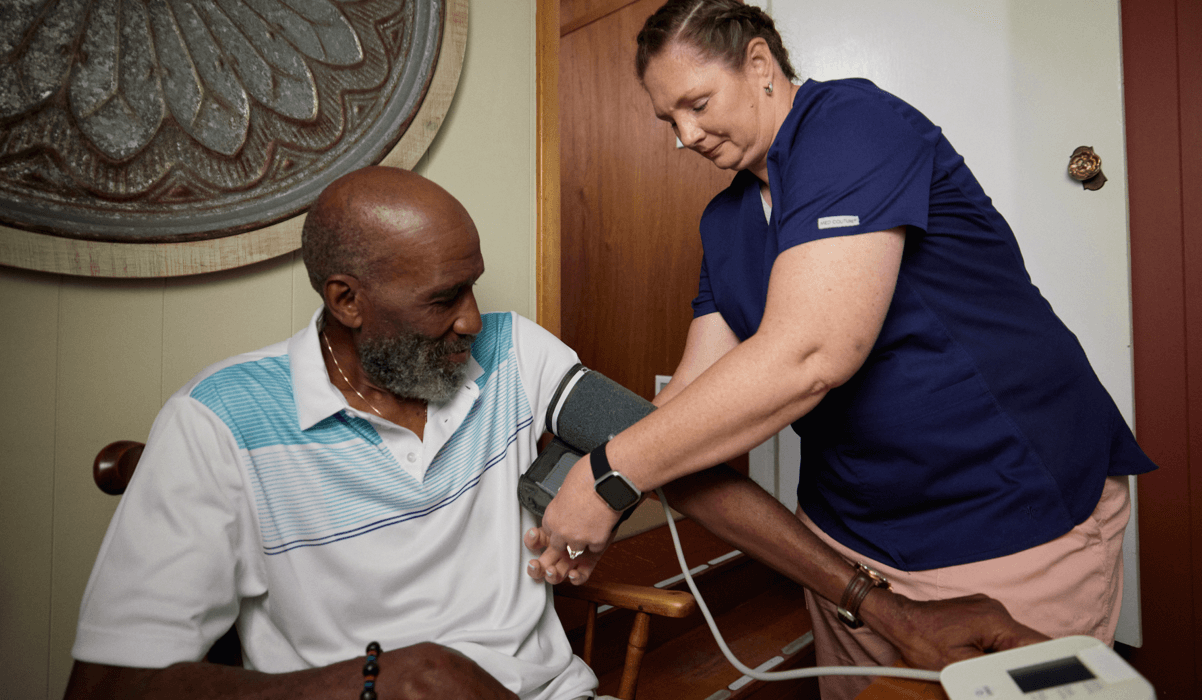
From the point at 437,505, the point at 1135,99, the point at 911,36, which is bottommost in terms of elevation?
the point at 437,505

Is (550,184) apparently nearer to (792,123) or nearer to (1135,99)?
(792,123)

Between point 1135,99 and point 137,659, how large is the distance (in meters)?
2.16

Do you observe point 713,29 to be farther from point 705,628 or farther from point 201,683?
point 705,628

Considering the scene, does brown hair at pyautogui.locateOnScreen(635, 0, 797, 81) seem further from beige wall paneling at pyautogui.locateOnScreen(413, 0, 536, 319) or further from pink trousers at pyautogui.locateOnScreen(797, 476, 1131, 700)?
pink trousers at pyautogui.locateOnScreen(797, 476, 1131, 700)

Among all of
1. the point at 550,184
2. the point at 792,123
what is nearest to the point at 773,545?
the point at 792,123

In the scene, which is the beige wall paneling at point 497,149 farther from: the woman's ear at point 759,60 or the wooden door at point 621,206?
the wooden door at point 621,206

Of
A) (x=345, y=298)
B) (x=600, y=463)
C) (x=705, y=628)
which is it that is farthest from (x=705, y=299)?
(x=705, y=628)

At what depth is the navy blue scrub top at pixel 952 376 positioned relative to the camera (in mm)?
836

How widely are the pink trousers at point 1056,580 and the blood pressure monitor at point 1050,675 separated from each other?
0.27 m

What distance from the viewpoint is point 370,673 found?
2.31 ft

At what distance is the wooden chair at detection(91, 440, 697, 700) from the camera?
0.82m

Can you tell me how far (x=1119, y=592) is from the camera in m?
0.96

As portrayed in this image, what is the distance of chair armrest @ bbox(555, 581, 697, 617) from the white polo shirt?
8cm

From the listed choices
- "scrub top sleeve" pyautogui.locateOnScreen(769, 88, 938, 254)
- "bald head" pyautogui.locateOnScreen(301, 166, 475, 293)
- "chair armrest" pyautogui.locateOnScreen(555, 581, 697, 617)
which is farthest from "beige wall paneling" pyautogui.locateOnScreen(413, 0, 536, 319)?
"scrub top sleeve" pyautogui.locateOnScreen(769, 88, 938, 254)
